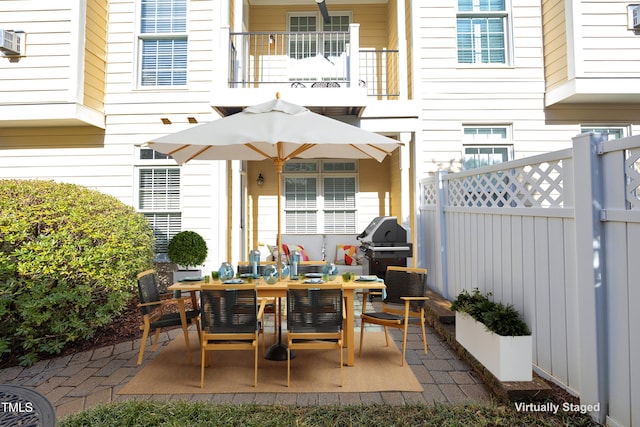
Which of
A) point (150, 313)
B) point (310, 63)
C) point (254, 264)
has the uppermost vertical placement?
point (310, 63)

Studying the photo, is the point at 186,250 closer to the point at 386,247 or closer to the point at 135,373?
the point at 135,373

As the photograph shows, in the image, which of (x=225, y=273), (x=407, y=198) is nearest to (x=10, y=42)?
(x=225, y=273)

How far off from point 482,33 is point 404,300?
5648mm

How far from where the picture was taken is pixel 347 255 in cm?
746

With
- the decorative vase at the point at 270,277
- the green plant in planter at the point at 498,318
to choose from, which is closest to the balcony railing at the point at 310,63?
the decorative vase at the point at 270,277

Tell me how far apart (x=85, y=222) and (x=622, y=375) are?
5.05m

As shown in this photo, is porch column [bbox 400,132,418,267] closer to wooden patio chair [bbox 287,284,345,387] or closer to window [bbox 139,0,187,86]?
wooden patio chair [bbox 287,284,345,387]

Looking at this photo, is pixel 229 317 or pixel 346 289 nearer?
pixel 229 317

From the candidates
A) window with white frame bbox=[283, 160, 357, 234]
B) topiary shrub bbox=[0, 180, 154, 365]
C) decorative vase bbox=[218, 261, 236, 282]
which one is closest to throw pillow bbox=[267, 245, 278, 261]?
window with white frame bbox=[283, 160, 357, 234]

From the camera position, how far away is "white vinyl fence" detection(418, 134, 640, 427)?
224 centimetres

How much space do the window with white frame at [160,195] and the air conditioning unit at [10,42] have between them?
2.52 m

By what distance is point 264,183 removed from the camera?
331 inches

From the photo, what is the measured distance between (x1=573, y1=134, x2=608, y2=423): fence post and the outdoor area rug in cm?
123

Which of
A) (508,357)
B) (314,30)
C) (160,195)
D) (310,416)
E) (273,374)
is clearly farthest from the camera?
(314,30)
